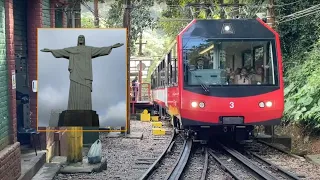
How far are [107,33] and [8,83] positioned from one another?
113 inches

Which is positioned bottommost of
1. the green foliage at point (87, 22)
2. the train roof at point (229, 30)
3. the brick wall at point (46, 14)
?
the train roof at point (229, 30)

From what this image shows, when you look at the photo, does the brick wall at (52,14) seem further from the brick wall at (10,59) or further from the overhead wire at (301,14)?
the overhead wire at (301,14)

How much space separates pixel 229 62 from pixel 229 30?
76 cm

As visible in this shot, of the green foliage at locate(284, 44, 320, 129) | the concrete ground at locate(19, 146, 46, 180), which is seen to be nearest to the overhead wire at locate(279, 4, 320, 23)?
the green foliage at locate(284, 44, 320, 129)

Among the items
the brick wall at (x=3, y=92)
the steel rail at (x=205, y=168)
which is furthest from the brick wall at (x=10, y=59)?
the steel rail at (x=205, y=168)

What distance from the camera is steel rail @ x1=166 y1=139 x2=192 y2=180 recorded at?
32.9 feet

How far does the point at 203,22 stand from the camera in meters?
12.8

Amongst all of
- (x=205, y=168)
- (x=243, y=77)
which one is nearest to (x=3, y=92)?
(x=205, y=168)

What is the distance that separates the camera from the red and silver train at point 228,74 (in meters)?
12.4

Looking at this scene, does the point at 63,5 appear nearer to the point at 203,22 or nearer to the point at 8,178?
the point at 203,22

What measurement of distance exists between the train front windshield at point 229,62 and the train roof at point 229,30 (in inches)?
4.6

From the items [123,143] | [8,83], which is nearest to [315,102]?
[123,143]

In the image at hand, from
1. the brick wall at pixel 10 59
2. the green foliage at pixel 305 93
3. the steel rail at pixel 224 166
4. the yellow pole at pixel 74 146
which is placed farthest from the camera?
the green foliage at pixel 305 93

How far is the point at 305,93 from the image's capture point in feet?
51.5
